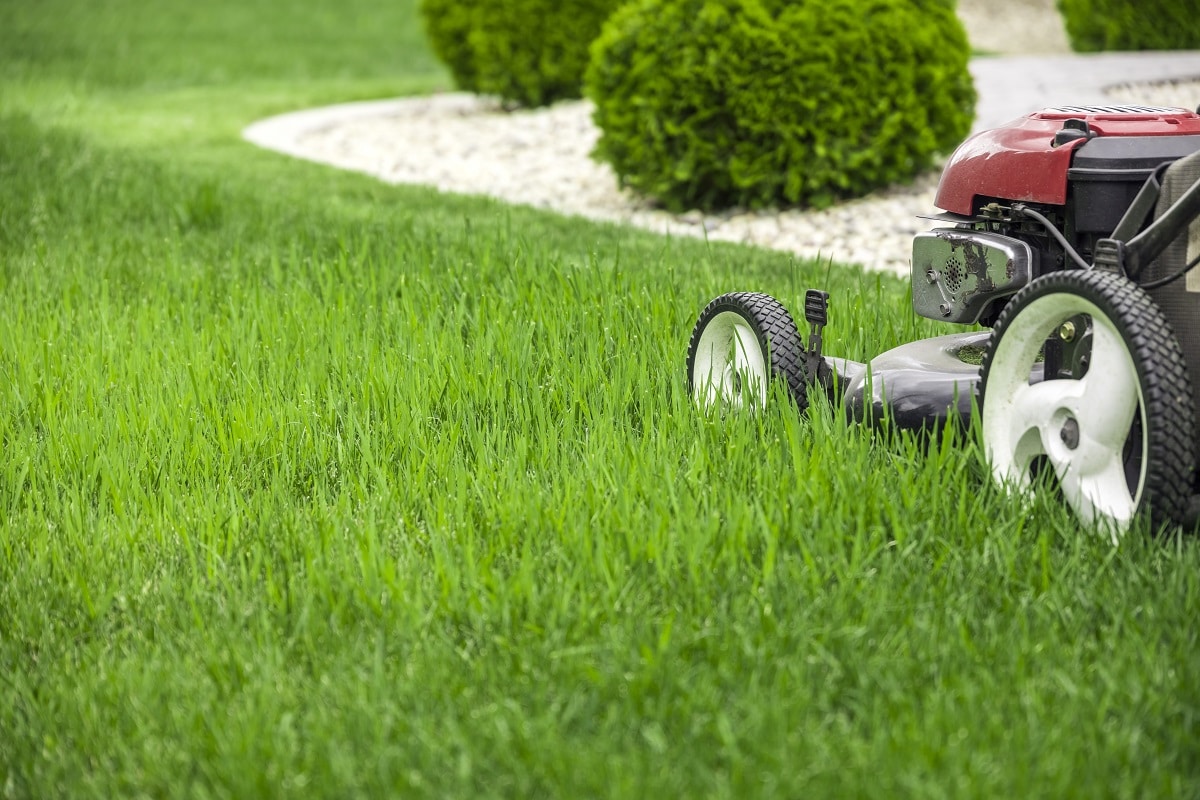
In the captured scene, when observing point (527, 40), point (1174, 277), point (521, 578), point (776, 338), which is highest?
point (527, 40)

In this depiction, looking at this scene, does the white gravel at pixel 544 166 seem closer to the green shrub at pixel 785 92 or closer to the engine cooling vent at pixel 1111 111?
the green shrub at pixel 785 92

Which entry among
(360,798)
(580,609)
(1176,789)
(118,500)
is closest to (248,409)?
(118,500)

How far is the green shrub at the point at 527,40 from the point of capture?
32.0 feet

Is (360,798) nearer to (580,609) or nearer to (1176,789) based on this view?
(580,609)

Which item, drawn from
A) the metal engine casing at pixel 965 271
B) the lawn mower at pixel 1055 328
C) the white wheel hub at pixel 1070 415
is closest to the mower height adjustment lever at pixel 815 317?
the lawn mower at pixel 1055 328

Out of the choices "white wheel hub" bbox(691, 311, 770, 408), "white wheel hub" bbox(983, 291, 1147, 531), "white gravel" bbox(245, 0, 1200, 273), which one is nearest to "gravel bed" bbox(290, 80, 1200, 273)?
"white gravel" bbox(245, 0, 1200, 273)

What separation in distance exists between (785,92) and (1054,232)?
3.55m

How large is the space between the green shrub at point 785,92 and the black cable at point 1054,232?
11.1 feet

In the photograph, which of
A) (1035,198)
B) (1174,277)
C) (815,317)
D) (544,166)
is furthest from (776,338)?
(544,166)

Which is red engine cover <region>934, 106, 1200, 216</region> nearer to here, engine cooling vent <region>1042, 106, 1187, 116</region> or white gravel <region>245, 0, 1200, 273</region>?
engine cooling vent <region>1042, 106, 1187, 116</region>

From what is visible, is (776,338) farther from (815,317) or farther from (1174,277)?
(1174,277)

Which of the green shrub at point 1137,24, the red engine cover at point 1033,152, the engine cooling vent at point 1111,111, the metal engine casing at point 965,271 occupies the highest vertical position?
the green shrub at point 1137,24

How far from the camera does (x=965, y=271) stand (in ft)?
8.70

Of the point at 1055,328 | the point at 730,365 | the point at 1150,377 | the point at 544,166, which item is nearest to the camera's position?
the point at 1150,377
